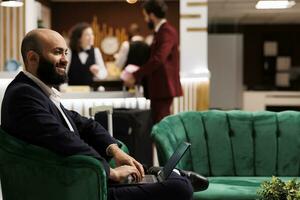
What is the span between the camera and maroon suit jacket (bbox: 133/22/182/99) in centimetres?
559

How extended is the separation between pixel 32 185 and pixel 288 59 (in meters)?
13.8

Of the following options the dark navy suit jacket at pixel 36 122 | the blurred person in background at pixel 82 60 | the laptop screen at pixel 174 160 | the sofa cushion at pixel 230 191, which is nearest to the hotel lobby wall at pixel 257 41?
the blurred person in background at pixel 82 60

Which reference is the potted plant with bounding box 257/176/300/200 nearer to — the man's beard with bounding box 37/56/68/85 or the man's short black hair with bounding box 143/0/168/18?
the man's beard with bounding box 37/56/68/85

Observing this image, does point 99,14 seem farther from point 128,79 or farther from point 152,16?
point 152,16

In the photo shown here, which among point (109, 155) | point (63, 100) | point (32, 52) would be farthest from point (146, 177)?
point (63, 100)

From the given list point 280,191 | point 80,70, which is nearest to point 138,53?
point 80,70

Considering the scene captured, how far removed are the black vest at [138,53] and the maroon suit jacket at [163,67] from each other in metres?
0.43

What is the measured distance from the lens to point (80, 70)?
22.7 ft

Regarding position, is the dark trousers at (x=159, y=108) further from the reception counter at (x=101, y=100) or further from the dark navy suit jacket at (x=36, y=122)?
the dark navy suit jacket at (x=36, y=122)

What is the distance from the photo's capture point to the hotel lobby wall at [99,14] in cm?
1336

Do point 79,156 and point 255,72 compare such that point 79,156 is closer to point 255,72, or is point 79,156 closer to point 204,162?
point 204,162

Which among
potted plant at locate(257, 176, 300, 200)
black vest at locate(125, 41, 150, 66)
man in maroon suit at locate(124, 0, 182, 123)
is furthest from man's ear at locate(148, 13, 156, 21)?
potted plant at locate(257, 176, 300, 200)

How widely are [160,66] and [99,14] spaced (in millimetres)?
8022

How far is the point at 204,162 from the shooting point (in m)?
4.18
